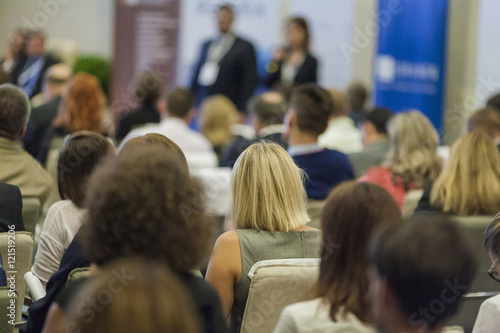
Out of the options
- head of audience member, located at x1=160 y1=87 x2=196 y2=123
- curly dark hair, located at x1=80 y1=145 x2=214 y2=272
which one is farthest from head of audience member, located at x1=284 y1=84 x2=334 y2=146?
curly dark hair, located at x1=80 y1=145 x2=214 y2=272

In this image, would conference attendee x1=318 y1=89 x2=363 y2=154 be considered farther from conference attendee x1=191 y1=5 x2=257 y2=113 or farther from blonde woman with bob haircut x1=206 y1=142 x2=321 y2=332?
blonde woman with bob haircut x1=206 y1=142 x2=321 y2=332

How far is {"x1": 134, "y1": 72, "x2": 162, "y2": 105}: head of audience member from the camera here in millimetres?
6609

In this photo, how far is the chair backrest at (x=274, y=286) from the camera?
219 cm

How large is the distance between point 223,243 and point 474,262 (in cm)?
109

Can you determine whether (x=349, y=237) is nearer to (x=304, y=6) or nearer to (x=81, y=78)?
(x=81, y=78)

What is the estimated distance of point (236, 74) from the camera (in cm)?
806

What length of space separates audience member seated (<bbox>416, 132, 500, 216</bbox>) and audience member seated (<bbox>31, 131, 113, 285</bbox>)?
1.67 meters

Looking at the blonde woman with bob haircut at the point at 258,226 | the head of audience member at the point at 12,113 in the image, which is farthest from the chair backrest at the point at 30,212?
the blonde woman with bob haircut at the point at 258,226

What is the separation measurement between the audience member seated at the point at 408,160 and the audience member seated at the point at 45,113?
8.85 ft

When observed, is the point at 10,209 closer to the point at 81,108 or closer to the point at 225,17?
the point at 81,108

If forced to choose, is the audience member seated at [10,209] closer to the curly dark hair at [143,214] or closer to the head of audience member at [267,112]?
the curly dark hair at [143,214]

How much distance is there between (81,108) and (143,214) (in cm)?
380

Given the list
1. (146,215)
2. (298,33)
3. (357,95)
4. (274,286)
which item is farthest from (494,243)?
(298,33)

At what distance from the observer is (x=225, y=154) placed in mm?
5078
